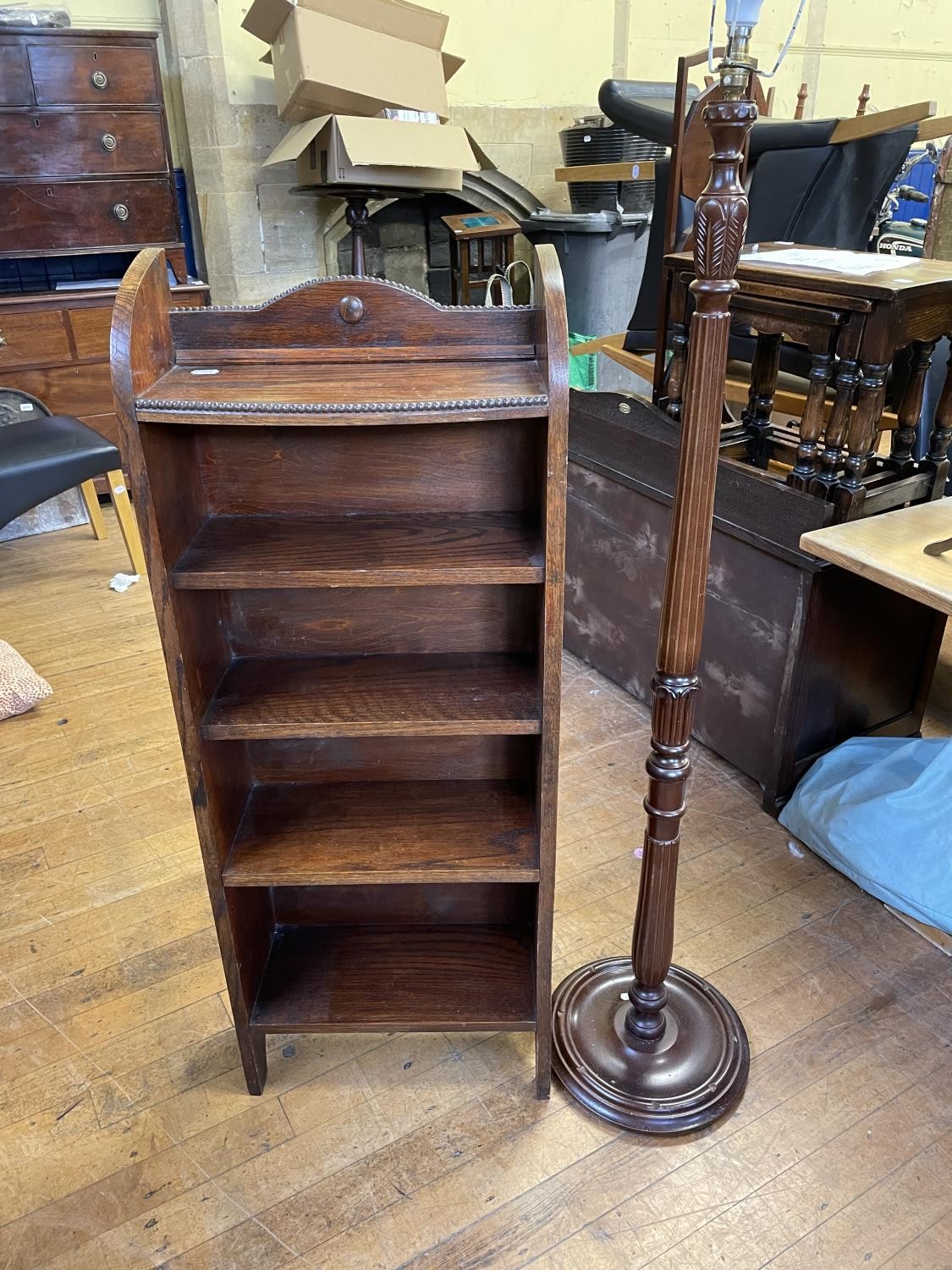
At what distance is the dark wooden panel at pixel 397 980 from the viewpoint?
55.3 inches

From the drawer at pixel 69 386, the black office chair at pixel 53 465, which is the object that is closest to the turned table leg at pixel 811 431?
the black office chair at pixel 53 465

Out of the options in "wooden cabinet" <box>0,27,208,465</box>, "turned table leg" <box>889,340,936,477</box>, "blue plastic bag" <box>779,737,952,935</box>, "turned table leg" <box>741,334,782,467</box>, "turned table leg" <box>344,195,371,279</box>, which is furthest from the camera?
"turned table leg" <box>344,195,371,279</box>

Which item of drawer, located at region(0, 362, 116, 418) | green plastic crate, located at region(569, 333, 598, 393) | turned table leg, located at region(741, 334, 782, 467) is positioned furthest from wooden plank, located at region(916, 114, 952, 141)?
drawer, located at region(0, 362, 116, 418)

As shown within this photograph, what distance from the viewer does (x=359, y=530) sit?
1192 millimetres

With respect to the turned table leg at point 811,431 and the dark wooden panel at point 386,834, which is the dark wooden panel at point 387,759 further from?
the turned table leg at point 811,431

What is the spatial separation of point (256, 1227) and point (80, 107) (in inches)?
140

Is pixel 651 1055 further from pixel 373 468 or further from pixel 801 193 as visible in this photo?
pixel 801 193

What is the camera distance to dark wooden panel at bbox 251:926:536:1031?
140 cm

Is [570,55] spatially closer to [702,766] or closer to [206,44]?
[206,44]

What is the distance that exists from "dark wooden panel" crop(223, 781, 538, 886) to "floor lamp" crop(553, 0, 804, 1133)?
8.6 inches

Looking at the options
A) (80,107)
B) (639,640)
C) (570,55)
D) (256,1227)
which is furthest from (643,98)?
(256,1227)

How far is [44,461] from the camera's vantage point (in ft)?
9.35

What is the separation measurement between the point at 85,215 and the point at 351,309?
291cm

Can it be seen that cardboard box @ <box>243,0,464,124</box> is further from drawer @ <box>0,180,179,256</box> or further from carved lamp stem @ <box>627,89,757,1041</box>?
carved lamp stem @ <box>627,89,757,1041</box>
